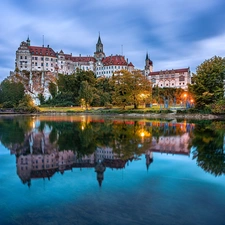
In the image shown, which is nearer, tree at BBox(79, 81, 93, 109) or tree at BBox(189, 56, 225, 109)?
tree at BBox(189, 56, 225, 109)

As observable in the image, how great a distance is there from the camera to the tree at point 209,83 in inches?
1444

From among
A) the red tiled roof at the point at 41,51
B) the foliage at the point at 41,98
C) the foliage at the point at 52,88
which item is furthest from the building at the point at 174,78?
the foliage at the point at 41,98

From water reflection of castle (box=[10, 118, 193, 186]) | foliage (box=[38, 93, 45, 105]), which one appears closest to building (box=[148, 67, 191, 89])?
foliage (box=[38, 93, 45, 105])

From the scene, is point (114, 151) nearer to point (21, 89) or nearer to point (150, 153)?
point (150, 153)

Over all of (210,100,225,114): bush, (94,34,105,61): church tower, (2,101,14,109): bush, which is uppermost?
(94,34,105,61): church tower

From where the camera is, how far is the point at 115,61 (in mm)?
125500

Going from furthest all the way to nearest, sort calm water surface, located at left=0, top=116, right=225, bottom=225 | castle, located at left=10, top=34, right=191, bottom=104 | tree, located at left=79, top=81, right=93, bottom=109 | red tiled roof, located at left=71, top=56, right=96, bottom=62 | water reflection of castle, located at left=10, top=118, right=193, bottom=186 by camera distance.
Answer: red tiled roof, located at left=71, top=56, right=96, bottom=62 → castle, located at left=10, top=34, right=191, bottom=104 → tree, located at left=79, top=81, right=93, bottom=109 → water reflection of castle, located at left=10, top=118, right=193, bottom=186 → calm water surface, located at left=0, top=116, right=225, bottom=225

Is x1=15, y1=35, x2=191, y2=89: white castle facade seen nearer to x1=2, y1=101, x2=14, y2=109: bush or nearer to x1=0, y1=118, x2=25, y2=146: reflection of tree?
x1=2, y1=101, x2=14, y2=109: bush

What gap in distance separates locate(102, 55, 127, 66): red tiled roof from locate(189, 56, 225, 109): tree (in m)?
88.8

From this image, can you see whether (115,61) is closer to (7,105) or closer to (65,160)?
(7,105)

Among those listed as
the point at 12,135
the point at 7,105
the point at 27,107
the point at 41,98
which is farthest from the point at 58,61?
the point at 12,135

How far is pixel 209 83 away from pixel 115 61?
92.2 meters

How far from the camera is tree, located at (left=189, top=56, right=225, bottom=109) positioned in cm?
3669

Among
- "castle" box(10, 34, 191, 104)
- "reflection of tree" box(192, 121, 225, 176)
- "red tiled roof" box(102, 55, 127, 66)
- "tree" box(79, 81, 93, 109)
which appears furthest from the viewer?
"red tiled roof" box(102, 55, 127, 66)
